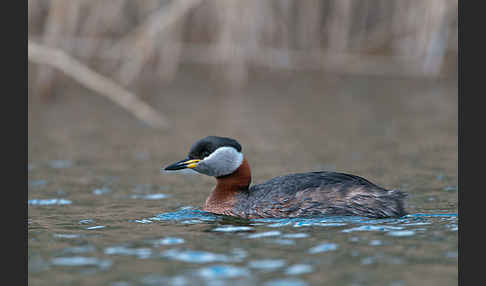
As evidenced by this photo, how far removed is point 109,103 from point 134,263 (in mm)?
9955

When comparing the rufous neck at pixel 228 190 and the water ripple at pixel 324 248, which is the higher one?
the rufous neck at pixel 228 190

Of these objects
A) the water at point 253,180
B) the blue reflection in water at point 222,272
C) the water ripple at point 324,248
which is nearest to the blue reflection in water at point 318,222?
the water at point 253,180

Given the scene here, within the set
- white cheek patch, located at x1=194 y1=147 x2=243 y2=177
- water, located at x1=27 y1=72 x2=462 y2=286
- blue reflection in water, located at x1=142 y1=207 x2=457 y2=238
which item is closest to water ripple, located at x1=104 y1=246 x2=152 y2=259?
water, located at x1=27 y1=72 x2=462 y2=286

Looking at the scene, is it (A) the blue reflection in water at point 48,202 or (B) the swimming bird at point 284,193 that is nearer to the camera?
(B) the swimming bird at point 284,193

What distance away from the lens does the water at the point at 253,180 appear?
217 inches

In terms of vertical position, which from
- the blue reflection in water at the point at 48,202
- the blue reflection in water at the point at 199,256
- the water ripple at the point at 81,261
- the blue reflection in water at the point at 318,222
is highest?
the blue reflection in water at the point at 48,202

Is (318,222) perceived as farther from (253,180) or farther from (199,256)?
(253,180)

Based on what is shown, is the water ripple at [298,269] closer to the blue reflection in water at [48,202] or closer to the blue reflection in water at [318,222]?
the blue reflection in water at [318,222]

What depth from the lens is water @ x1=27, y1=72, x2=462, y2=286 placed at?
550 cm

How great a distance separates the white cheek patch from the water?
0.43m

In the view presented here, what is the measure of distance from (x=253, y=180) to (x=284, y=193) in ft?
6.53

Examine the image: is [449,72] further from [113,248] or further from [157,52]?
[113,248]

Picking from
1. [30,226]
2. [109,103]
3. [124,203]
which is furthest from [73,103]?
[30,226]

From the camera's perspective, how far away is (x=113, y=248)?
611 cm
